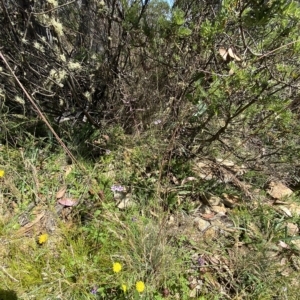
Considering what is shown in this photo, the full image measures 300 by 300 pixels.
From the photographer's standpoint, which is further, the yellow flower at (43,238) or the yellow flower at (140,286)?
the yellow flower at (43,238)

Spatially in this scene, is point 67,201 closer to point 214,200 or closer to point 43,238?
point 43,238

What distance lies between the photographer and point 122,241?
1.79 metres

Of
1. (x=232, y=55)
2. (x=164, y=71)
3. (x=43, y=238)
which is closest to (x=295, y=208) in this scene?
(x=232, y=55)

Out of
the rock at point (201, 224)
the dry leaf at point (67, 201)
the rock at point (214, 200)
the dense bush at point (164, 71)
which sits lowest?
the rock at point (201, 224)

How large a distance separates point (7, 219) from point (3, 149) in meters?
0.60

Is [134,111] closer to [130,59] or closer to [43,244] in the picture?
[130,59]

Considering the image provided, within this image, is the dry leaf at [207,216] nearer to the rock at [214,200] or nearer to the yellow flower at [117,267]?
the rock at [214,200]

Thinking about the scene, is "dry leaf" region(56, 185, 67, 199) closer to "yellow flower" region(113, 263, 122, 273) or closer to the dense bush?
the dense bush

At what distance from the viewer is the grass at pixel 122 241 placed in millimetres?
1691

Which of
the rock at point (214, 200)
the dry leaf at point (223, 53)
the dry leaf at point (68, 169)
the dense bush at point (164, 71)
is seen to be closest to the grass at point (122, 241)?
the dry leaf at point (68, 169)

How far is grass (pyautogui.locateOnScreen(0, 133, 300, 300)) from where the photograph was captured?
1.69 metres

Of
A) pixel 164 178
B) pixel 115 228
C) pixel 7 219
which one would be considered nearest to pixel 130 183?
pixel 164 178

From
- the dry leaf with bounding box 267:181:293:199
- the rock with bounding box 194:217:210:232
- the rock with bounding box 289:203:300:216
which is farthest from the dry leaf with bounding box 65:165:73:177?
the rock with bounding box 289:203:300:216

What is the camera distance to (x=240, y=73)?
1543 mm
